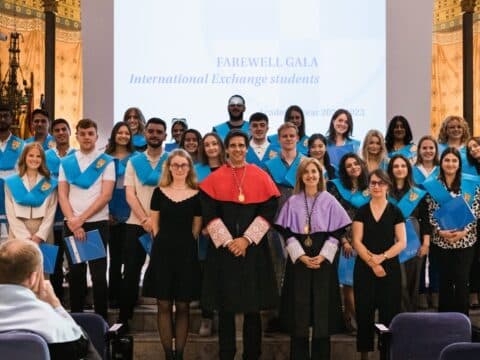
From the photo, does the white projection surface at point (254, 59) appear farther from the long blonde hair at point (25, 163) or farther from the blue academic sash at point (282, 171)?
the long blonde hair at point (25, 163)

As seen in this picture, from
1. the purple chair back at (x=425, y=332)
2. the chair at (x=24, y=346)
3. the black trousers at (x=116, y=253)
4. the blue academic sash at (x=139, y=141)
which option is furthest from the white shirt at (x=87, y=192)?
the chair at (x=24, y=346)

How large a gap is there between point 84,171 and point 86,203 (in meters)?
0.23

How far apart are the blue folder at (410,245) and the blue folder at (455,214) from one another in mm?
256

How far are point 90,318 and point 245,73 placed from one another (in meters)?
4.52

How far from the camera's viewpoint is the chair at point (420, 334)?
434 centimetres

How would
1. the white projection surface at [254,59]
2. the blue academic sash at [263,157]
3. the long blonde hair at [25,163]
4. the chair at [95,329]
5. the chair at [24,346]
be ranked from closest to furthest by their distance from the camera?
the chair at [24,346], the chair at [95,329], the long blonde hair at [25,163], the blue academic sash at [263,157], the white projection surface at [254,59]

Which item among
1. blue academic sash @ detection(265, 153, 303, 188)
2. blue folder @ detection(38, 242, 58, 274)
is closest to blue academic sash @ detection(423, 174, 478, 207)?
blue academic sash @ detection(265, 153, 303, 188)

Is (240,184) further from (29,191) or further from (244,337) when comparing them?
(29,191)

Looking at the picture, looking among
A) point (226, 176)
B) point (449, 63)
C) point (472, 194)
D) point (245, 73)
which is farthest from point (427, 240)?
point (449, 63)

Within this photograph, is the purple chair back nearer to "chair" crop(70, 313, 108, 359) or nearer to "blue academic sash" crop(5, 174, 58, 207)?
"chair" crop(70, 313, 108, 359)

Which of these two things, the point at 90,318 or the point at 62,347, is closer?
the point at 62,347

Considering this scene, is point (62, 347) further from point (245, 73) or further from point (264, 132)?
point (245, 73)

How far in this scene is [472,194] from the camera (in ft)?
19.1

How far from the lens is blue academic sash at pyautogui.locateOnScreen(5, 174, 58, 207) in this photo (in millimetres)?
5602
